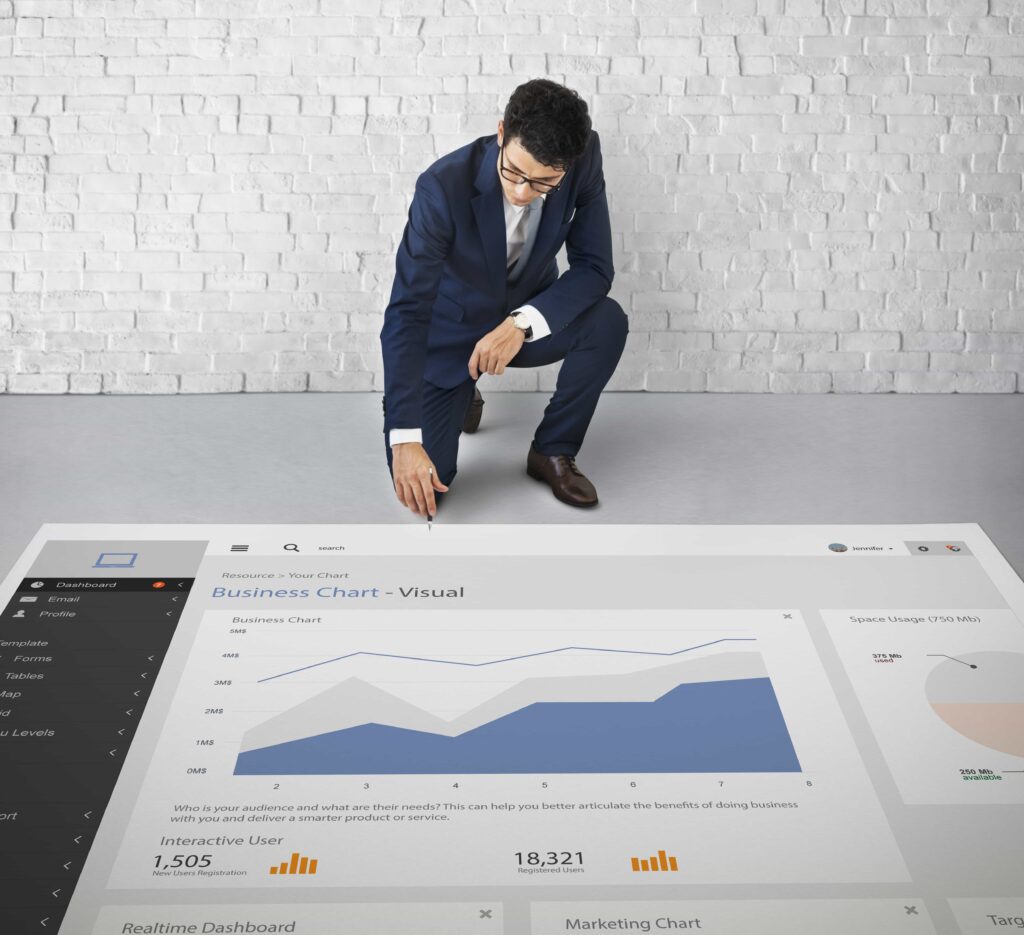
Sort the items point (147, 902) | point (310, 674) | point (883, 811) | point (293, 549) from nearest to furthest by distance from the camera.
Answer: point (147, 902) < point (883, 811) < point (310, 674) < point (293, 549)

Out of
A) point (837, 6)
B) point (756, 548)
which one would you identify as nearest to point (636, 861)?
point (756, 548)

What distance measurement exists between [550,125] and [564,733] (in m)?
1.12

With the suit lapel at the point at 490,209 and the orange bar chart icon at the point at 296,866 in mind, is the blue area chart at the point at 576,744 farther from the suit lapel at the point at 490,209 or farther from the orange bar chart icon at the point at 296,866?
the suit lapel at the point at 490,209

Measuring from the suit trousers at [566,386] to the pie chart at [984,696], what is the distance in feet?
3.37

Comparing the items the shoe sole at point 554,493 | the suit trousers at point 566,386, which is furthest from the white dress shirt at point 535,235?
the shoe sole at point 554,493

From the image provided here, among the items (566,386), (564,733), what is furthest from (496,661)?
(566,386)

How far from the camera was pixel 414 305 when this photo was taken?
232 cm

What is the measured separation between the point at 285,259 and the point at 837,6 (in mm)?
1683

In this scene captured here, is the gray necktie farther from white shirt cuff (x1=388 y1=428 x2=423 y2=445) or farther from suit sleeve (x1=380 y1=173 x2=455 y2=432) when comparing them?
white shirt cuff (x1=388 y1=428 x2=423 y2=445)

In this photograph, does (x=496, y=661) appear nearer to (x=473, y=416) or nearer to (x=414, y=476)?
(x=414, y=476)

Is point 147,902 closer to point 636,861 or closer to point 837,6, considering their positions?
point 636,861

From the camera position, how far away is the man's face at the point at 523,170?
2.10 metres

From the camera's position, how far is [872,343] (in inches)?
127

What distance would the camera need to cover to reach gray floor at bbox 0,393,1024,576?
250 cm
